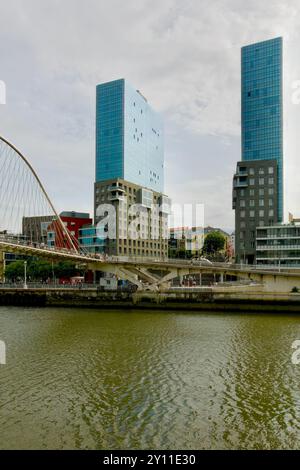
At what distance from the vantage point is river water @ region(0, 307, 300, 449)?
11.9 meters

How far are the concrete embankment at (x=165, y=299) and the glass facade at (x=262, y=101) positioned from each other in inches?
2276

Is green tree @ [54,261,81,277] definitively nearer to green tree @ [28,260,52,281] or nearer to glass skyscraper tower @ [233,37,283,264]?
green tree @ [28,260,52,281]

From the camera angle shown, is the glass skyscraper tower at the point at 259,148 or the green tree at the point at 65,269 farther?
the green tree at the point at 65,269

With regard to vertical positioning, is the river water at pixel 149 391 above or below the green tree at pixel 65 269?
below

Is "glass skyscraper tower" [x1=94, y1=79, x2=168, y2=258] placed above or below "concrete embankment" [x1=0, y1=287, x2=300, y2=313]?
above

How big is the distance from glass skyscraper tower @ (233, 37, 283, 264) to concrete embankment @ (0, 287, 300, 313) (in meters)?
38.1

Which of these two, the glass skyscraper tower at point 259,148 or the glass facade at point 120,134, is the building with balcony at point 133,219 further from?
the glass skyscraper tower at point 259,148

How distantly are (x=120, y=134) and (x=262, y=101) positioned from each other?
134ft

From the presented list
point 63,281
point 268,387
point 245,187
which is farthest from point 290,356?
point 63,281

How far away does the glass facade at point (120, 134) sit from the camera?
398 ft

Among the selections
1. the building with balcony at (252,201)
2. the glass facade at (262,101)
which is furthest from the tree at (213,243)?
the building with balcony at (252,201)

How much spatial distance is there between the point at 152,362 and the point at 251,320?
20.1 meters

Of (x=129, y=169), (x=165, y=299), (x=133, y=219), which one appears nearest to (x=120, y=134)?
(x=129, y=169)

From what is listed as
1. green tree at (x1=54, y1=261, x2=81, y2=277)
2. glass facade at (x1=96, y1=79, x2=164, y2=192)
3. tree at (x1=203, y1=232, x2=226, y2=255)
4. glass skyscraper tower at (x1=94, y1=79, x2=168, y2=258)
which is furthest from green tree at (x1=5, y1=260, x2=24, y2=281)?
tree at (x1=203, y1=232, x2=226, y2=255)
